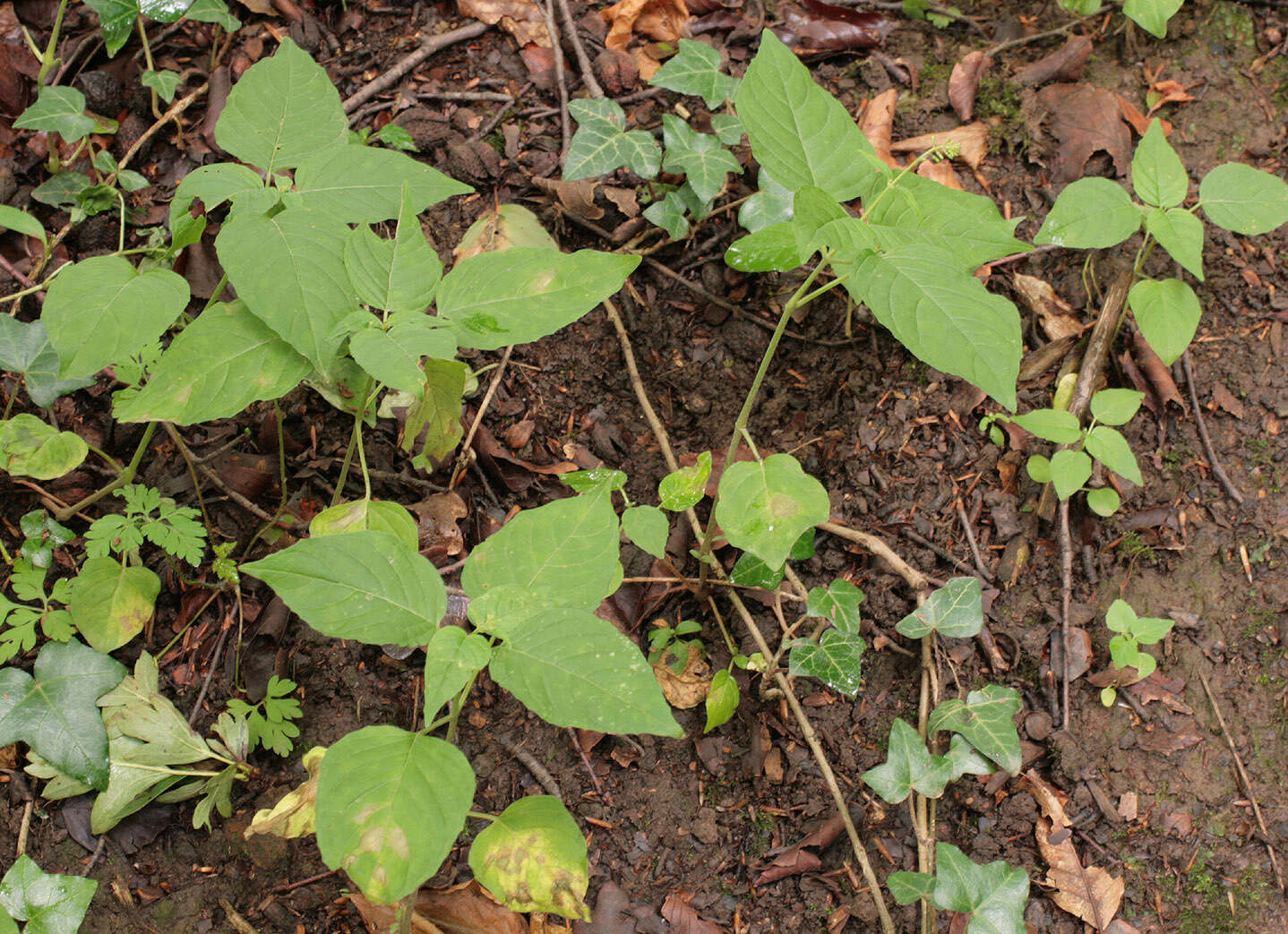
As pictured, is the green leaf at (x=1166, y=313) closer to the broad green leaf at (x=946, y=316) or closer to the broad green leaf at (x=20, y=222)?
the broad green leaf at (x=946, y=316)

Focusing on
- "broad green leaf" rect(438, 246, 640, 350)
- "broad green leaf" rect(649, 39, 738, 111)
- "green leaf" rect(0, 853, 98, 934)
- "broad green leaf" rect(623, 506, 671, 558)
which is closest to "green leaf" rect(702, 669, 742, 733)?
"broad green leaf" rect(623, 506, 671, 558)

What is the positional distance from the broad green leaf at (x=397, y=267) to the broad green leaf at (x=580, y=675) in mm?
835

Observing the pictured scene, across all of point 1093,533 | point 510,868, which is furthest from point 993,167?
point 510,868

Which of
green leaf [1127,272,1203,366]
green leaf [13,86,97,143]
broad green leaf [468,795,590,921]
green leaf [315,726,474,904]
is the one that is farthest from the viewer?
green leaf [13,86,97,143]

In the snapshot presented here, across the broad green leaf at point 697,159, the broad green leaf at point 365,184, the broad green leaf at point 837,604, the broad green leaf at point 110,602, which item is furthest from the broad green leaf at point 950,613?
the broad green leaf at point 110,602

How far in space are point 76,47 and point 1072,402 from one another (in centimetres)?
386

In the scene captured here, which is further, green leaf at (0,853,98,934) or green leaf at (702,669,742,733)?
green leaf at (702,669,742,733)

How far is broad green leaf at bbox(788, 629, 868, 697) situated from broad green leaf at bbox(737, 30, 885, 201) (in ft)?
3.93

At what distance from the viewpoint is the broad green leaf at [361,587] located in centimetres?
172

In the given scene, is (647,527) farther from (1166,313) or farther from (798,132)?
(1166,313)

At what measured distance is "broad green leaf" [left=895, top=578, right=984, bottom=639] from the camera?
240 cm

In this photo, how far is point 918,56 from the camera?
3363 millimetres

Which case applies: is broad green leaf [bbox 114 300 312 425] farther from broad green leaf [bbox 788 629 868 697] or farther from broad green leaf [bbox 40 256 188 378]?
broad green leaf [bbox 788 629 868 697]

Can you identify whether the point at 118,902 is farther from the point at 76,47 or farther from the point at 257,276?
the point at 76,47
